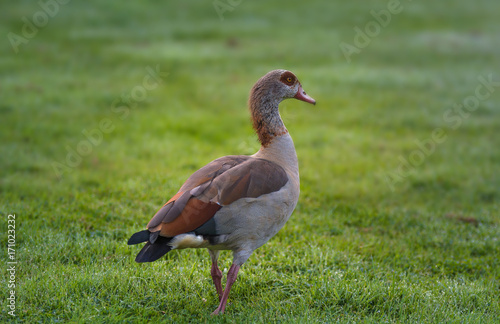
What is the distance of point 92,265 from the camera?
5410mm

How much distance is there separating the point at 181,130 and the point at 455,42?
12602mm

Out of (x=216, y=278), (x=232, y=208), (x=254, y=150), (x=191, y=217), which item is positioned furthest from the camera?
(x=254, y=150)

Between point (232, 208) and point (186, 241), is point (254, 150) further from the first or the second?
point (186, 241)

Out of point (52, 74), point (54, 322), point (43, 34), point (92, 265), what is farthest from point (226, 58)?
point (54, 322)

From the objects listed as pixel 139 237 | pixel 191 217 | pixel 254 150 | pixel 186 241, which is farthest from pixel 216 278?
pixel 254 150

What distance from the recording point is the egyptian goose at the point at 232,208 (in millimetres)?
4406

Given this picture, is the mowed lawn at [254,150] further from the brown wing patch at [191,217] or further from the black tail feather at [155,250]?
the brown wing patch at [191,217]

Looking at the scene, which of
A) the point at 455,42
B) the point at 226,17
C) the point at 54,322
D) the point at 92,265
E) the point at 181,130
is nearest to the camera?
the point at 54,322

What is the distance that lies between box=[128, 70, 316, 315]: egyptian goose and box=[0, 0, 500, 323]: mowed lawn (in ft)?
2.27

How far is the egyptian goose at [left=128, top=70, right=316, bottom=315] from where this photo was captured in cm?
441

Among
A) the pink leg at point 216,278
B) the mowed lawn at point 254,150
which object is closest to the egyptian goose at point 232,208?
the pink leg at point 216,278

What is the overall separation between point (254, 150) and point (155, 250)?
565 cm

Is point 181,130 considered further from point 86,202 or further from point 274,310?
point 274,310

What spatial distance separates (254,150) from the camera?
9812mm
